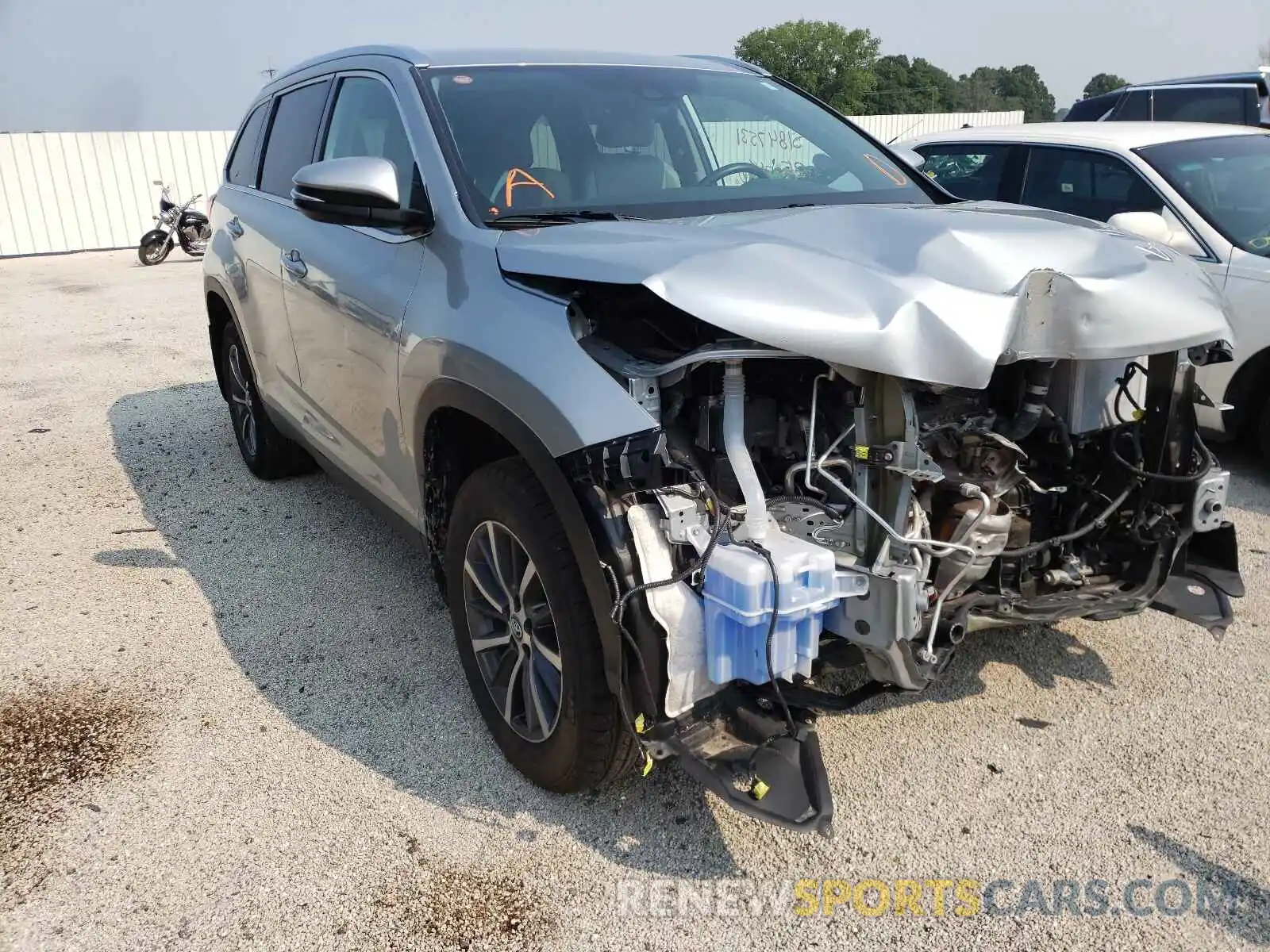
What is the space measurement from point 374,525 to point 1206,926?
145 inches

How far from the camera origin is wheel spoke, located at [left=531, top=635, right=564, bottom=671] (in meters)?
2.56

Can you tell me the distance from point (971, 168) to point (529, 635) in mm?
4800

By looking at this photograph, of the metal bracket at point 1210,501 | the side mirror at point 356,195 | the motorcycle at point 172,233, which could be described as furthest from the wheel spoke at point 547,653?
the motorcycle at point 172,233

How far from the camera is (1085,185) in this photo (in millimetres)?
5523

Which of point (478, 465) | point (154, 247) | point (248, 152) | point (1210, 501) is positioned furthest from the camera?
point (154, 247)

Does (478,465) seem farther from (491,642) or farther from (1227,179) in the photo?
(1227,179)

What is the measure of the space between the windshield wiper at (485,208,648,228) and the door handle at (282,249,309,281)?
1254 millimetres

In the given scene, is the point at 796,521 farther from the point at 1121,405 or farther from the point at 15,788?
the point at 15,788

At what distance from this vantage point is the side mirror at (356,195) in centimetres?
276

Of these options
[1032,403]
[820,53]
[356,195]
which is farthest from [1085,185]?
[820,53]

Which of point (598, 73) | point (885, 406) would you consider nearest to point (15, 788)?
point (885, 406)

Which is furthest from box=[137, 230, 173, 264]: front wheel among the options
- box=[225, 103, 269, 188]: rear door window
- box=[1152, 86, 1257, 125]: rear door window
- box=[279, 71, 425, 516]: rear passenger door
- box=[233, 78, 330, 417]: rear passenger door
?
box=[1152, 86, 1257, 125]: rear door window

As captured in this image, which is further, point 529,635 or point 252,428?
point 252,428

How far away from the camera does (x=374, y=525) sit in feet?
15.7
